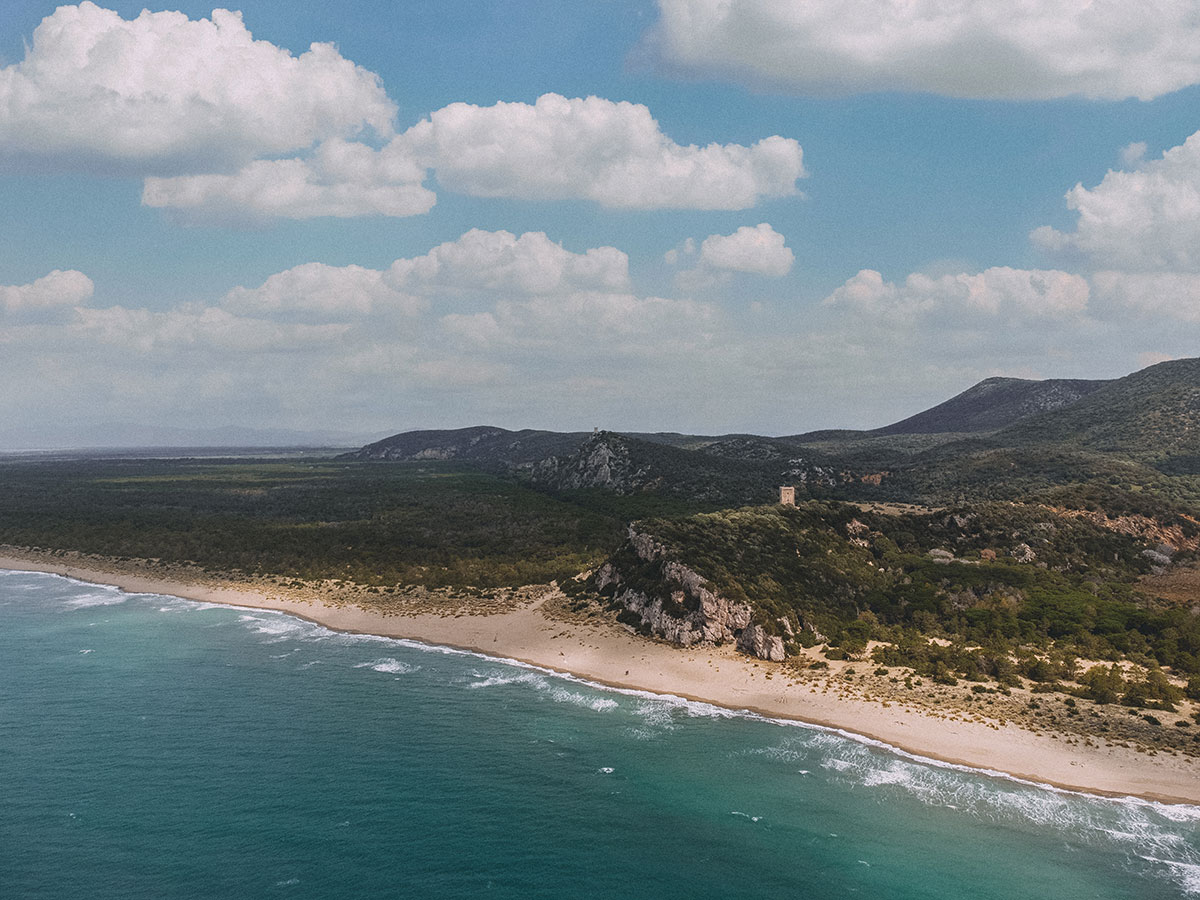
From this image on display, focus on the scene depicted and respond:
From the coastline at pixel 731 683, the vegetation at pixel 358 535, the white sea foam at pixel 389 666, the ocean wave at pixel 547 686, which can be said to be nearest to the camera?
the coastline at pixel 731 683

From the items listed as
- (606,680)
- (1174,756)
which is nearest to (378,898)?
(606,680)

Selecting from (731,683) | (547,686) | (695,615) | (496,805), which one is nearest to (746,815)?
(496,805)

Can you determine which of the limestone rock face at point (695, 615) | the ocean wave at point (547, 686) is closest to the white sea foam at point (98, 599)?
the ocean wave at point (547, 686)

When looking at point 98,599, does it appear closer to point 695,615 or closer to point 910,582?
point 695,615

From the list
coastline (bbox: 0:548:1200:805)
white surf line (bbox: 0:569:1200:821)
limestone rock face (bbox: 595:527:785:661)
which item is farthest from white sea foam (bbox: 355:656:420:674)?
limestone rock face (bbox: 595:527:785:661)

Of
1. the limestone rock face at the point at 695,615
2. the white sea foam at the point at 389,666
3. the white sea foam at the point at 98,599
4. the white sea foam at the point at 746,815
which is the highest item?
the limestone rock face at the point at 695,615

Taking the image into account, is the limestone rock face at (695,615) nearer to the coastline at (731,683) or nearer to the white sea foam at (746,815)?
the coastline at (731,683)
